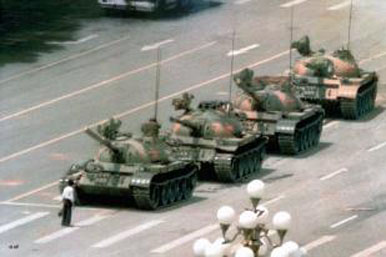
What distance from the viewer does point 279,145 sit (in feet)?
259

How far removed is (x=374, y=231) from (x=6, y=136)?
66.0 feet

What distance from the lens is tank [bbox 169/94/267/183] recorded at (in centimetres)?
7344

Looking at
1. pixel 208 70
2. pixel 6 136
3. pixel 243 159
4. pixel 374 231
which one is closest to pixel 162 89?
pixel 208 70

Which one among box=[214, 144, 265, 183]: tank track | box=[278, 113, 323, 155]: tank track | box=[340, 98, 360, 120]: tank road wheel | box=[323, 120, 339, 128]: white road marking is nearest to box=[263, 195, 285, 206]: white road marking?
box=[214, 144, 265, 183]: tank track

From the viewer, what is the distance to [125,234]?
66.2m

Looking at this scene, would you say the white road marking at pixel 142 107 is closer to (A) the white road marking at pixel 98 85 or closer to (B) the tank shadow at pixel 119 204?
(A) the white road marking at pixel 98 85

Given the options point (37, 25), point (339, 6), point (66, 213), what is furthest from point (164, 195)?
point (339, 6)

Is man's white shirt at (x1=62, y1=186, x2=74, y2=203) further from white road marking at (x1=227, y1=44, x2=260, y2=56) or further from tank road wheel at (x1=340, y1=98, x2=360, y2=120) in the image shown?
white road marking at (x1=227, y1=44, x2=260, y2=56)

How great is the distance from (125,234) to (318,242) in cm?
621

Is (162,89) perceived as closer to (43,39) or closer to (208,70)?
(208,70)

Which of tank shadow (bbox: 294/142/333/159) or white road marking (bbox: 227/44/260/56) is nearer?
tank shadow (bbox: 294/142/333/159)

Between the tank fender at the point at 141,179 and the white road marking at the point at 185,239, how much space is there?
2.70 m

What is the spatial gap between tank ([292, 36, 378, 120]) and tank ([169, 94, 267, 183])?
10.1 meters

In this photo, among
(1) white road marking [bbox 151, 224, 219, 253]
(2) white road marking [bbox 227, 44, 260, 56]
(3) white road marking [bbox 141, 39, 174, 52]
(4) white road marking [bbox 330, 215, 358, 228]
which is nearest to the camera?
(1) white road marking [bbox 151, 224, 219, 253]
